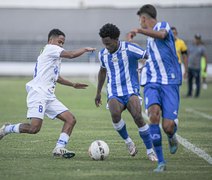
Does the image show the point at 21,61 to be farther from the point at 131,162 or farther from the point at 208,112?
the point at 131,162

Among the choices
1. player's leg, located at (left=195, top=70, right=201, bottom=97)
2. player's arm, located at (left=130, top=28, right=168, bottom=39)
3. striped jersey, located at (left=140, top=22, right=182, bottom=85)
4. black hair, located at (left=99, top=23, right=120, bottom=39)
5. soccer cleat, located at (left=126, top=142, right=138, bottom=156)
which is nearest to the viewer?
player's arm, located at (left=130, top=28, right=168, bottom=39)

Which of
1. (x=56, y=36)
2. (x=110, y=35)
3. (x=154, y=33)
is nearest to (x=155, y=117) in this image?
(x=154, y=33)

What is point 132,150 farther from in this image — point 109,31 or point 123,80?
point 109,31

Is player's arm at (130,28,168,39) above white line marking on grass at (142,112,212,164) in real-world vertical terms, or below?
above

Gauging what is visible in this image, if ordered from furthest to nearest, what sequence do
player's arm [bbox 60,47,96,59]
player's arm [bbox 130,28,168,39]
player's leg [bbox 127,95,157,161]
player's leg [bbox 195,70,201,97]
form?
player's leg [bbox 195,70,201,97] → player's leg [bbox 127,95,157,161] → player's arm [bbox 60,47,96,59] → player's arm [bbox 130,28,168,39]

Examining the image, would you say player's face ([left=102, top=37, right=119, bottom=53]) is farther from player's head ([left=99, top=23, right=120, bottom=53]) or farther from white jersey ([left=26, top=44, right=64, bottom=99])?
white jersey ([left=26, top=44, right=64, bottom=99])

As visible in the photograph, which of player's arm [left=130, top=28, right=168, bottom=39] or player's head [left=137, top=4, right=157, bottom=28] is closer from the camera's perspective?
player's arm [left=130, top=28, right=168, bottom=39]

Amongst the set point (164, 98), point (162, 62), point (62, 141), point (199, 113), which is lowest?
point (199, 113)

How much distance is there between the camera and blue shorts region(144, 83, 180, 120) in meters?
11.7

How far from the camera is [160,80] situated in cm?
1177

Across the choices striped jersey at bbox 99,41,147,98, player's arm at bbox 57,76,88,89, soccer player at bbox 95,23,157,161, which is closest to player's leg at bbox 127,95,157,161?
soccer player at bbox 95,23,157,161

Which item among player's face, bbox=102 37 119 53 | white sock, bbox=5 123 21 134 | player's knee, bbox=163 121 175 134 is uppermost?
player's face, bbox=102 37 119 53

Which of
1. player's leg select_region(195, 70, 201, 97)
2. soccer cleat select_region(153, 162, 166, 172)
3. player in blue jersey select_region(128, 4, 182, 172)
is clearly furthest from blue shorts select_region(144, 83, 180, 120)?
player's leg select_region(195, 70, 201, 97)

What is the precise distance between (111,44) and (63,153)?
1809 millimetres
